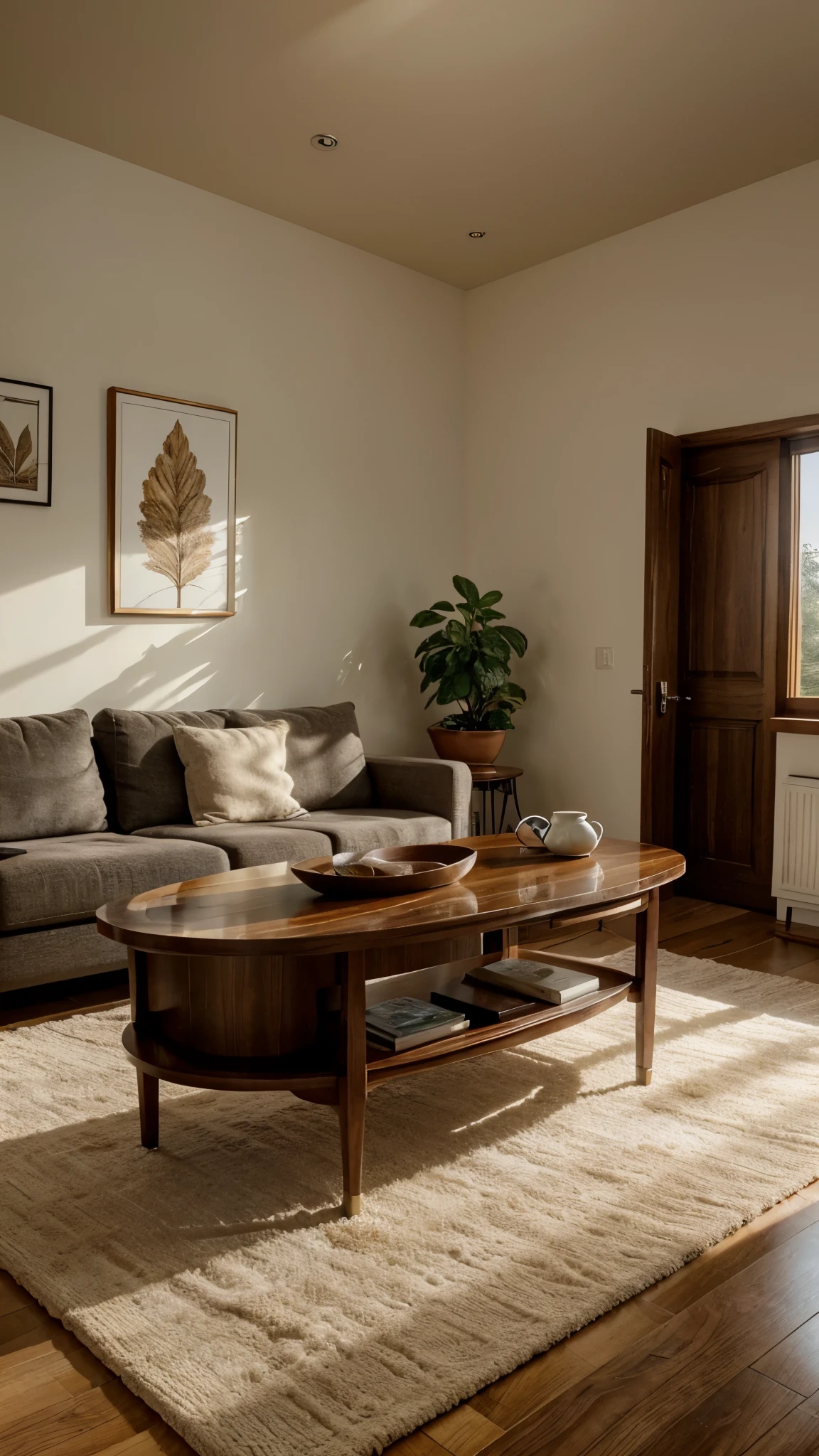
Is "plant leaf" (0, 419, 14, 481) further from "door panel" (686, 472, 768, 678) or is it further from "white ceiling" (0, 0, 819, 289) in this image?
"door panel" (686, 472, 768, 678)

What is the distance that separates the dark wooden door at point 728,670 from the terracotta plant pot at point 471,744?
84 cm

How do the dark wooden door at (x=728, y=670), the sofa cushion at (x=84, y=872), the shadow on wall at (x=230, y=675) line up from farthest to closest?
the dark wooden door at (x=728, y=670) → the shadow on wall at (x=230, y=675) → the sofa cushion at (x=84, y=872)

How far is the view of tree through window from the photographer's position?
4.22 m

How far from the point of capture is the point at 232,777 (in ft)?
12.7

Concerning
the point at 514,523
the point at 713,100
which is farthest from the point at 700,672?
the point at 713,100

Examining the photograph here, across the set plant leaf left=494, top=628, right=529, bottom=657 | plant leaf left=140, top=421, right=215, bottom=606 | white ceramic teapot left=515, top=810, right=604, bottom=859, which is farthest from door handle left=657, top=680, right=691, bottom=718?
plant leaf left=140, top=421, right=215, bottom=606

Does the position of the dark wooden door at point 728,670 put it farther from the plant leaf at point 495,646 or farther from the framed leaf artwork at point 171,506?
the framed leaf artwork at point 171,506

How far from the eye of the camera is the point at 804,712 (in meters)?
4.25

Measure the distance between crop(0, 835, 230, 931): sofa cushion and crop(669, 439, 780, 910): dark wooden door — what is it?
218 cm

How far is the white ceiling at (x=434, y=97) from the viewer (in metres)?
3.18

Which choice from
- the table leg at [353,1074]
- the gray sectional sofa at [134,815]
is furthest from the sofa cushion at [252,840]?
the table leg at [353,1074]

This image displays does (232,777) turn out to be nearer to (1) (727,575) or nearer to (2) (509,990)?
(2) (509,990)

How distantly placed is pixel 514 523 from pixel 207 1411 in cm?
452

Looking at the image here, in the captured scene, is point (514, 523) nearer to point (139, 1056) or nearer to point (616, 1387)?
point (139, 1056)
